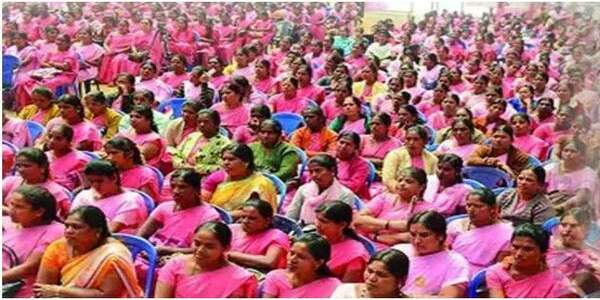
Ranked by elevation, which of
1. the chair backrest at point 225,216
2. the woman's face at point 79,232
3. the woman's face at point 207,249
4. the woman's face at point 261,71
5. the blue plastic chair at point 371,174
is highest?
the woman's face at point 79,232

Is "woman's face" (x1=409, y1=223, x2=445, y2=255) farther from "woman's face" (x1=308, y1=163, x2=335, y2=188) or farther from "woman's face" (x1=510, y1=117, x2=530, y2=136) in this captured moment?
"woman's face" (x1=510, y1=117, x2=530, y2=136)

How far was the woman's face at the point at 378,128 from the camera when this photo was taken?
428cm

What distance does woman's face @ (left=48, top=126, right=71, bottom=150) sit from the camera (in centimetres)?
369

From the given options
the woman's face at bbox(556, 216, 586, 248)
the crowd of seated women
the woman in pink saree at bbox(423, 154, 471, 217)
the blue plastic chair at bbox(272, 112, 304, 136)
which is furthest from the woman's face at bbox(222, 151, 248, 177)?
the blue plastic chair at bbox(272, 112, 304, 136)

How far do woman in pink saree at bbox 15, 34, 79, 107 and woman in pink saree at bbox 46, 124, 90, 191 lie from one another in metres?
2.28

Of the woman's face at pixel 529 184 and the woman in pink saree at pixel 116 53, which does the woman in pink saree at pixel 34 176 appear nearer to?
the woman's face at pixel 529 184

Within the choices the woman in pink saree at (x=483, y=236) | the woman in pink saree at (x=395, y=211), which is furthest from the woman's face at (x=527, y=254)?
the woman in pink saree at (x=395, y=211)

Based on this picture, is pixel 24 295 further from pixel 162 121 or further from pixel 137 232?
pixel 162 121

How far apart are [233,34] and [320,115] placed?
194 inches

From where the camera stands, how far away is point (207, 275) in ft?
8.00

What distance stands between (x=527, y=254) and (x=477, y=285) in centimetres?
22

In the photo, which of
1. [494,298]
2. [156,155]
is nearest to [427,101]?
[156,155]

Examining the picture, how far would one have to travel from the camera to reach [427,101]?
225 inches

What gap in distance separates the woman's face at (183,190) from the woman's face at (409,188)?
0.85 metres
